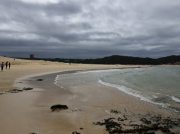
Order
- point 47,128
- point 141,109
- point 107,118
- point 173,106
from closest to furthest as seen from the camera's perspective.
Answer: point 47,128, point 107,118, point 141,109, point 173,106

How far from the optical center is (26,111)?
11.2 metres

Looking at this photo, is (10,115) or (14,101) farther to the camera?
(14,101)

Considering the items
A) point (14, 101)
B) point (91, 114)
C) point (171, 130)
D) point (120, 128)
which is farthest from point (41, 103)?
point (171, 130)

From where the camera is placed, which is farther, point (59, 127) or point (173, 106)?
point (173, 106)

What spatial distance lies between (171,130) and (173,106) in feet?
16.6

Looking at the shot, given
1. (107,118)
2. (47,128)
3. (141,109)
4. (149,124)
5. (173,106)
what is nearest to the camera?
(47,128)

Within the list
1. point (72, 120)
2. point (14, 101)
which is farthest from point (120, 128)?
point (14, 101)

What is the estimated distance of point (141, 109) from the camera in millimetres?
12914

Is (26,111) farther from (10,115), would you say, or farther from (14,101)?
(14,101)

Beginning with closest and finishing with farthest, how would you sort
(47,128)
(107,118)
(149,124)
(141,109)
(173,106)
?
(47,128) → (149,124) → (107,118) → (141,109) → (173,106)

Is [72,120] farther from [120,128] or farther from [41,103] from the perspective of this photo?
[41,103]

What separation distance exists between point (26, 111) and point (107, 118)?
3.43m

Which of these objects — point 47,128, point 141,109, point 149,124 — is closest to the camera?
point 47,128

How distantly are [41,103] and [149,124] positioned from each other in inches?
234
